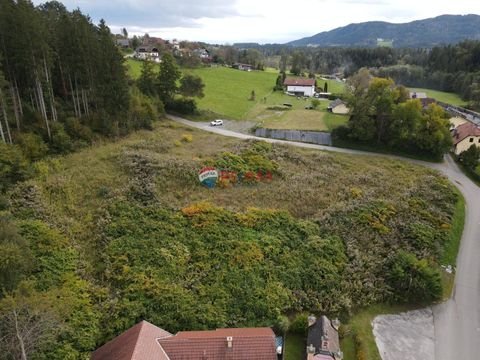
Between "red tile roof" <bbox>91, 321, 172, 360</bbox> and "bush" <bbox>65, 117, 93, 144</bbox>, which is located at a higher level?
"bush" <bbox>65, 117, 93, 144</bbox>

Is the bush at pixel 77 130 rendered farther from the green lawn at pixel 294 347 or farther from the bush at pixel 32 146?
the green lawn at pixel 294 347

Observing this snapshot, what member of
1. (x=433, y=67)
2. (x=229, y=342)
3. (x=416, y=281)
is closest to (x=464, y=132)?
(x=416, y=281)

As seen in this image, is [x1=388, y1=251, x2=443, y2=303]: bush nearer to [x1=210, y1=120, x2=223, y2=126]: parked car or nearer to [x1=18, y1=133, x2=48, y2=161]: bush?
[x1=18, y1=133, x2=48, y2=161]: bush

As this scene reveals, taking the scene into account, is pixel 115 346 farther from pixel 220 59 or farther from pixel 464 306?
pixel 220 59

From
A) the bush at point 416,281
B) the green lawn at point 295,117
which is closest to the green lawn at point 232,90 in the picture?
the green lawn at point 295,117

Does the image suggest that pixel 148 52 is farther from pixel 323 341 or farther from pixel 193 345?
pixel 323 341

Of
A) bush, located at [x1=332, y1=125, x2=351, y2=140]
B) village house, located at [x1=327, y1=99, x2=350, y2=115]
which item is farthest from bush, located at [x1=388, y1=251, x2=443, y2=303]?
village house, located at [x1=327, y1=99, x2=350, y2=115]
